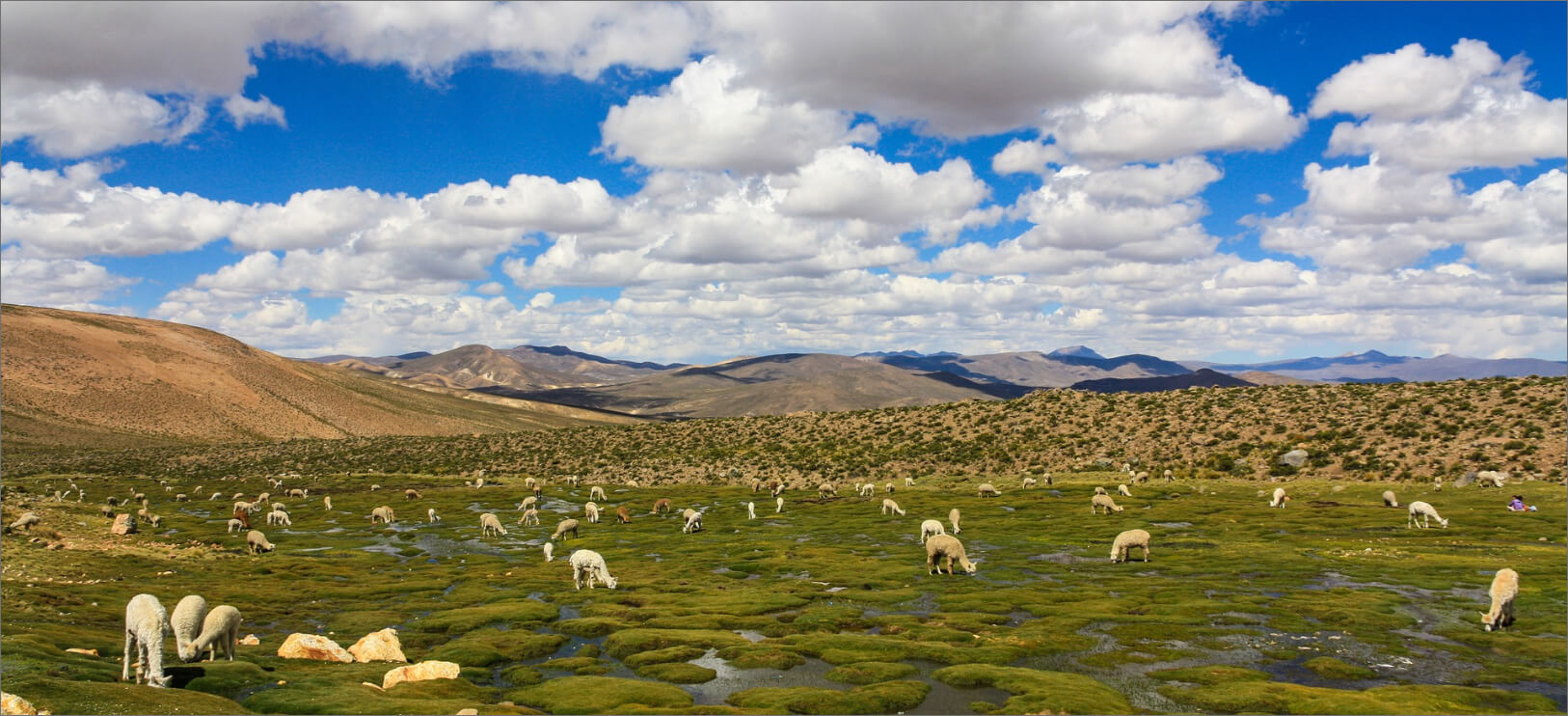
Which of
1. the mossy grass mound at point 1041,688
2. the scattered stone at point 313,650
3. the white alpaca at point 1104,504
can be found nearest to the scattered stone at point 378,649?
the scattered stone at point 313,650

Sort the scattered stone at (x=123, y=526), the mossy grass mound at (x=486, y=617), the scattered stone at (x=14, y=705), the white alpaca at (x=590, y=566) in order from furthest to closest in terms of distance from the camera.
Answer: the scattered stone at (x=123, y=526) < the white alpaca at (x=590, y=566) < the mossy grass mound at (x=486, y=617) < the scattered stone at (x=14, y=705)

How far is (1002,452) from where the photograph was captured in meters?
97.3

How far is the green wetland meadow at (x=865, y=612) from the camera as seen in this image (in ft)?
71.8

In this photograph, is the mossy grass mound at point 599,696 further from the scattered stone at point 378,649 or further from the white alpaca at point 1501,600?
the white alpaca at point 1501,600

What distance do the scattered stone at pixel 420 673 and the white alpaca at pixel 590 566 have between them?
52.7 ft

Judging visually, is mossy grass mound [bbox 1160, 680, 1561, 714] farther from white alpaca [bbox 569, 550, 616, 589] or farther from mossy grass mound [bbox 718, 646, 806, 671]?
white alpaca [bbox 569, 550, 616, 589]

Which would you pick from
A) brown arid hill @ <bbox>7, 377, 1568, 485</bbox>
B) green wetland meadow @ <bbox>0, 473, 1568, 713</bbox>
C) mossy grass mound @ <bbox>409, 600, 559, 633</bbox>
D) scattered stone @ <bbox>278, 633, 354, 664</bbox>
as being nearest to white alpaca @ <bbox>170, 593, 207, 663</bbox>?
green wetland meadow @ <bbox>0, 473, 1568, 713</bbox>

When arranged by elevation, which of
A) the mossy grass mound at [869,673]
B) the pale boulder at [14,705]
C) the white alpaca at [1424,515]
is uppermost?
the pale boulder at [14,705]

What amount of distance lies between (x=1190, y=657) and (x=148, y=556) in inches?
2212

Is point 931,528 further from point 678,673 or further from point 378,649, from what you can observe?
point 378,649

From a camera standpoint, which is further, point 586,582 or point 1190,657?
point 586,582

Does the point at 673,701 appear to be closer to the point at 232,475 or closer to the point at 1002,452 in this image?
the point at 1002,452

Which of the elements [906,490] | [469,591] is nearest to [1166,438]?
[906,490]

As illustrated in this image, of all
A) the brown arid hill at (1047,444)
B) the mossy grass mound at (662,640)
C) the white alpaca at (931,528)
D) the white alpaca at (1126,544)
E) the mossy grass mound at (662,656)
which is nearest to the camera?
the mossy grass mound at (662,656)
